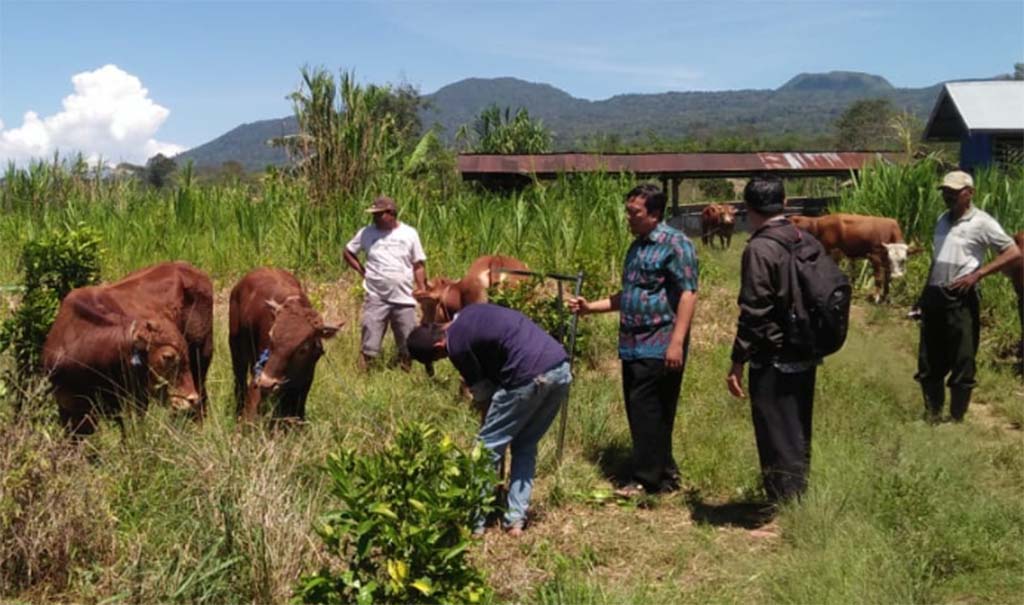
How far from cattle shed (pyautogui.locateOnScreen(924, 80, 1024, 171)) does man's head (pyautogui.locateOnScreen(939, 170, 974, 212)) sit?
14.2 meters

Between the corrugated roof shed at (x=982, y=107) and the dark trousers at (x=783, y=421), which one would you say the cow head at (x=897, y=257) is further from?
the corrugated roof shed at (x=982, y=107)

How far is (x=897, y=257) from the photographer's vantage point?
43.5ft

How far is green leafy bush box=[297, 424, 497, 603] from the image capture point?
386 centimetres

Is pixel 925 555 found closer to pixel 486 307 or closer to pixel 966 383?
pixel 486 307

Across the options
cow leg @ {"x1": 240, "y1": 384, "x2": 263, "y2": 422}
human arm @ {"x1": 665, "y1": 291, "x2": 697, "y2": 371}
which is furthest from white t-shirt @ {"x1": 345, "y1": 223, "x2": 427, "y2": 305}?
human arm @ {"x1": 665, "y1": 291, "x2": 697, "y2": 371}

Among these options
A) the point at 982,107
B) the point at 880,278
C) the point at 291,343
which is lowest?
the point at 880,278

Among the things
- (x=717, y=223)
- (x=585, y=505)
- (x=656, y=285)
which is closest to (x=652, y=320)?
(x=656, y=285)

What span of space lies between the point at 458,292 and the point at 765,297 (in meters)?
4.12

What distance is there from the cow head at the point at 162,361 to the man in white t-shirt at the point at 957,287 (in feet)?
18.3

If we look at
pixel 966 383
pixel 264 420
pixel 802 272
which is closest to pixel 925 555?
pixel 802 272

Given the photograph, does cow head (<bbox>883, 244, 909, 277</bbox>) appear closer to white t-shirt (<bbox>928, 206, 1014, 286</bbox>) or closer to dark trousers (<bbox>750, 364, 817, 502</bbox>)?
white t-shirt (<bbox>928, 206, 1014, 286</bbox>)

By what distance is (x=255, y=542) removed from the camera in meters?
4.29

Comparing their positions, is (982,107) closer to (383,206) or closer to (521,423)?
(383,206)

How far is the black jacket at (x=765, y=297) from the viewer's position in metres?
5.22
